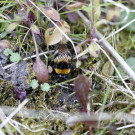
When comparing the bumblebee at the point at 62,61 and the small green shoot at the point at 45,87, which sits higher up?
the bumblebee at the point at 62,61

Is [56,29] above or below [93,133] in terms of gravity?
above

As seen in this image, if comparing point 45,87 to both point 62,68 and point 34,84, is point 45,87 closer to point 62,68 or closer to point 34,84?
point 34,84

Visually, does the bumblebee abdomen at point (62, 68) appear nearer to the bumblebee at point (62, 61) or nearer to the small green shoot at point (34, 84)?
the bumblebee at point (62, 61)

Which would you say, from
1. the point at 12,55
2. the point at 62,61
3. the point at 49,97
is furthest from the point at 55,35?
the point at 49,97

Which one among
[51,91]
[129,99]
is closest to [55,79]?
[51,91]

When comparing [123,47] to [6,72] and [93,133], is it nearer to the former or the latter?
[93,133]

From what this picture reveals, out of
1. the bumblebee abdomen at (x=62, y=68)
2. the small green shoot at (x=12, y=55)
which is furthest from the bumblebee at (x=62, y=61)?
the small green shoot at (x=12, y=55)

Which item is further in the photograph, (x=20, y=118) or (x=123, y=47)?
(x=123, y=47)

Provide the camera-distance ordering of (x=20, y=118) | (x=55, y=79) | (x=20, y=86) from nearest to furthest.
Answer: (x=20, y=118)
(x=20, y=86)
(x=55, y=79)
